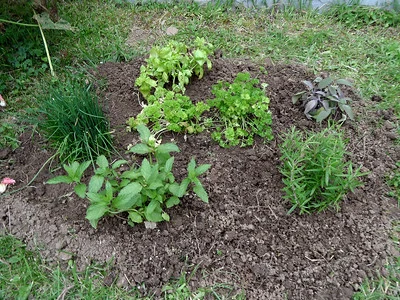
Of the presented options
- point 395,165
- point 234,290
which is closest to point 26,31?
point 234,290

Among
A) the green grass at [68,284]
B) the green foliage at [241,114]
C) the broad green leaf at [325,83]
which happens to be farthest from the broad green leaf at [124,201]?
the broad green leaf at [325,83]

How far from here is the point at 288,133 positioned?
255 cm

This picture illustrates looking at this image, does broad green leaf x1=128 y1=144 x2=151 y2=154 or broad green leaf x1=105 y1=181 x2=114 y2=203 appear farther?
broad green leaf x1=128 y1=144 x2=151 y2=154

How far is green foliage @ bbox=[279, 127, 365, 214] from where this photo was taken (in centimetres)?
224

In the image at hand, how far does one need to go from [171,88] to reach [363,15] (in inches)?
82.5

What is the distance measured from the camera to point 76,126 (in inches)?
95.7

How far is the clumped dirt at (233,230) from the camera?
2117 mm

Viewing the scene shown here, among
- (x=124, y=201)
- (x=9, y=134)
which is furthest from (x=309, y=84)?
(x=9, y=134)

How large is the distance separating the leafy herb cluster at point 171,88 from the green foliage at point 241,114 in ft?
0.44

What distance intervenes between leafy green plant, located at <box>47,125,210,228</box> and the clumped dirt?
5.2 inches

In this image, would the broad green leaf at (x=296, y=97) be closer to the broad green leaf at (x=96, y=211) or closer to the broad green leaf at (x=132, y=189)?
the broad green leaf at (x=132, y=189)

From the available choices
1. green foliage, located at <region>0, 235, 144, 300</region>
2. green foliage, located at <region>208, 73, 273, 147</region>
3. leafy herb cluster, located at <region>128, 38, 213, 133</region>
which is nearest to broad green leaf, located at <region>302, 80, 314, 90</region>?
green foliage, located at <region>208, 73, 273, 147</region>

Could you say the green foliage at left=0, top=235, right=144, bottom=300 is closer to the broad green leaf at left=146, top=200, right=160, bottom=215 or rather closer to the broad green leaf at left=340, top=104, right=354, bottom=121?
the broad green leaf at left=146, top=200, right=160, bottom=215

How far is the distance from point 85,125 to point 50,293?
3.23 ft
